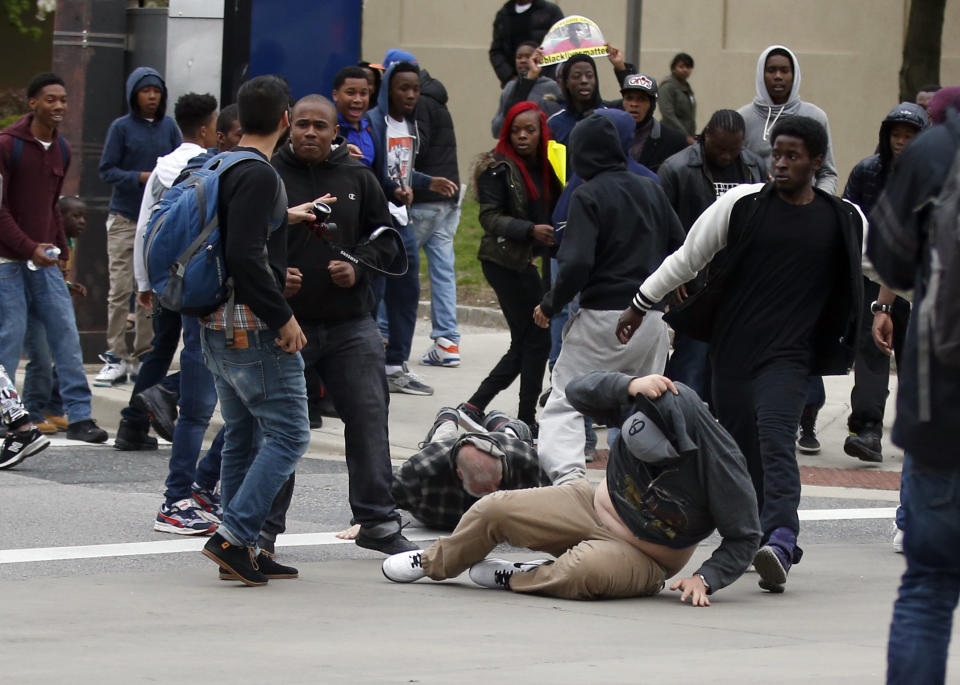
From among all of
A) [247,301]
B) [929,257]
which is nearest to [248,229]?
[247,301]

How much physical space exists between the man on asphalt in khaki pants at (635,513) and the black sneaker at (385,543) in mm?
767

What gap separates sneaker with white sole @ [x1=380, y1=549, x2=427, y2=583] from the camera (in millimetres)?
6672

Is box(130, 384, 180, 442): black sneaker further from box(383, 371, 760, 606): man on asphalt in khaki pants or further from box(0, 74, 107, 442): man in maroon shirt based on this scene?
box(383, 371, 760, 606): man on asphalt in khaki pants

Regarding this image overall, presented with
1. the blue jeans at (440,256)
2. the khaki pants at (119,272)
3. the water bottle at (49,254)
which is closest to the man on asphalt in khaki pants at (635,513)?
the water bottle at (49,254)

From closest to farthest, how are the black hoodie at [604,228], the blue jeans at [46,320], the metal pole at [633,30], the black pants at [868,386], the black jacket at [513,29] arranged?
the black hoodie at [604,228]
the blue jeans at [46,320]
the black pants at [868,386]
the metal pole at [633,30]
the black jacket at [513,29]

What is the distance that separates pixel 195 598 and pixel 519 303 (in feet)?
14.8

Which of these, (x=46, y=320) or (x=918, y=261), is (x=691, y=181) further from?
(x=918, y=261)

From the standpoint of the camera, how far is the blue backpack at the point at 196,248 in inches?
250

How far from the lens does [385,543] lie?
731 centimetres

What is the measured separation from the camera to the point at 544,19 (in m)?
16.2

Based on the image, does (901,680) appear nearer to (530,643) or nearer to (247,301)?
(530,643)

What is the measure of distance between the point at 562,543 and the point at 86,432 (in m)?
4.74

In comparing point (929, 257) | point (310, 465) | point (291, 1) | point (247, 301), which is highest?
point (291, 1)

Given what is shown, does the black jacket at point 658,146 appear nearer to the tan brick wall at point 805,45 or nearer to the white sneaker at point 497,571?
the white sneaker at point 497,571
